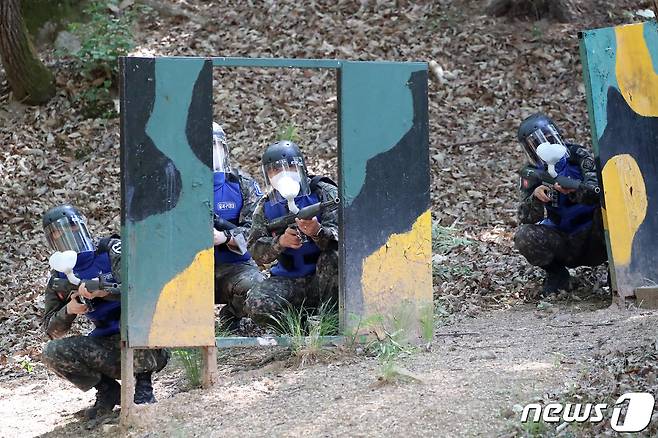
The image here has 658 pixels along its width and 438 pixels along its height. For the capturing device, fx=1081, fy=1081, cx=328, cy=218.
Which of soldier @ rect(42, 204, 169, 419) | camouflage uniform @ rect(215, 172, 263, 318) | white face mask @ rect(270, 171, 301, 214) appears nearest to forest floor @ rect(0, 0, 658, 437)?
soldier @ rect(42, 204, 169, 419)

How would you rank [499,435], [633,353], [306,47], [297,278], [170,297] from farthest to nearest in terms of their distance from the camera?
[306,47]
[297,278]
[170,297]
[633,353]
[499,435]

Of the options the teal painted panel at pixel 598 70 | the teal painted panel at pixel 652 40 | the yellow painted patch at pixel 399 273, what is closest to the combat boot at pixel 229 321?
the yellow painted patch at pixel 399 273

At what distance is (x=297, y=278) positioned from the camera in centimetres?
683

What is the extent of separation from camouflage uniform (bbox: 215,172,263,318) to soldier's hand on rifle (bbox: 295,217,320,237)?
75 cm

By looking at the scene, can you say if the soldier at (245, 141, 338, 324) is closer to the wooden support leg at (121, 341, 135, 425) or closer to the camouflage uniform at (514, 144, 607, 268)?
the wooden support leg at (121, 341, 135, 425)

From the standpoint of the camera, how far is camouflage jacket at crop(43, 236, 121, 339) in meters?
5.89

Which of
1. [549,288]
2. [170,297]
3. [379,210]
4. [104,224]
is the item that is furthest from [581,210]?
[104,224]

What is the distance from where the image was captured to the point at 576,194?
24.8 ft

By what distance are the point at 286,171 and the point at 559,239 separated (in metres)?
2.34

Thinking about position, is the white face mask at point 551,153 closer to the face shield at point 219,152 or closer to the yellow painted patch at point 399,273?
the yellow painted patch at point 399,273

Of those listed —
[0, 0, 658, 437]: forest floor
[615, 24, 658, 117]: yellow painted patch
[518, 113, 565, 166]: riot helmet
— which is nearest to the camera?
[0, 0, 658, 437]: forest floor

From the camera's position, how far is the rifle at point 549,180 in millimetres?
7320

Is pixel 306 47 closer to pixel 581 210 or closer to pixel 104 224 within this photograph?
pixel 104 224

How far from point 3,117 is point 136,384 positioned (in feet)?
21.1
